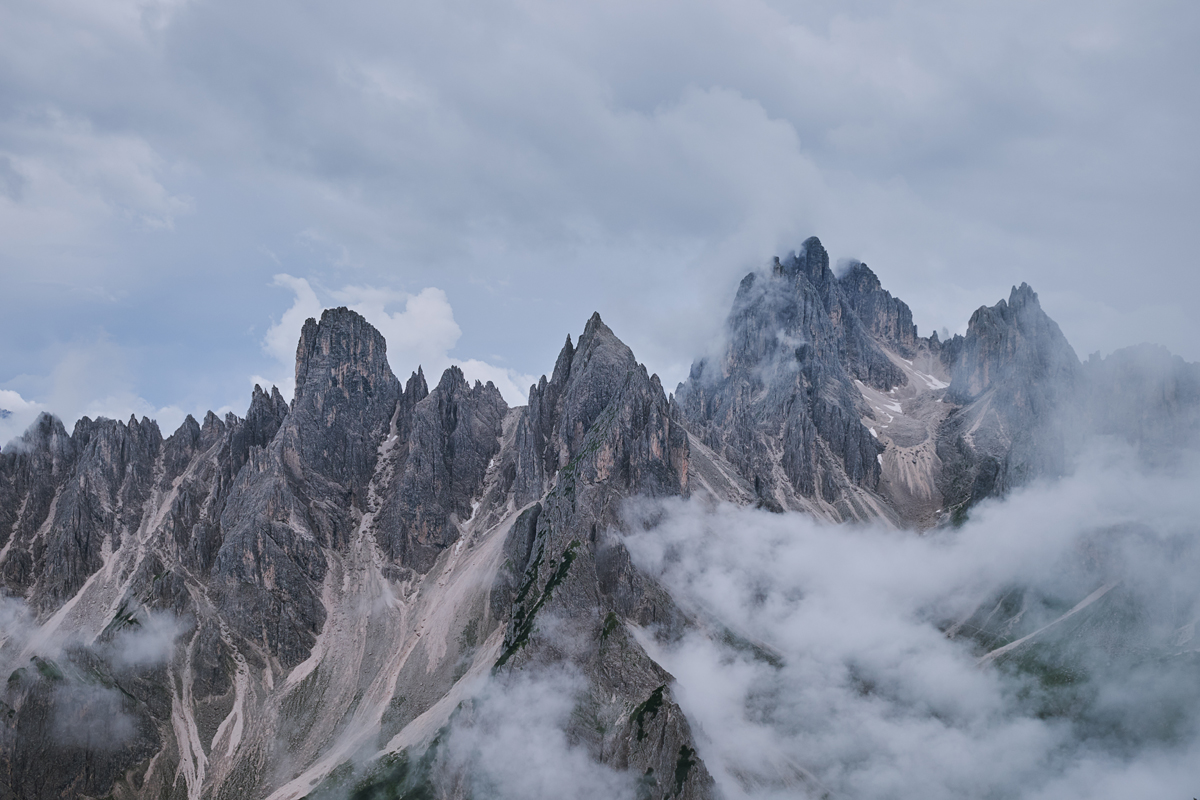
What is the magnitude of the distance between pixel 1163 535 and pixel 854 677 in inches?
3813

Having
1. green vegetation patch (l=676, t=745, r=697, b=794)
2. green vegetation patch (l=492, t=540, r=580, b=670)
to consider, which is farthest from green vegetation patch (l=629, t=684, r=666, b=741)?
green vegetation patch (l=492, t=540, r=580, b=670)

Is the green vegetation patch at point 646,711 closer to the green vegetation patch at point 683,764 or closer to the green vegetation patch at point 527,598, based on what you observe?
the green vegetation patch at point 683,764

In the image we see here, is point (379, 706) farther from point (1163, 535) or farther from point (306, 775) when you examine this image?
point (1163, 535)

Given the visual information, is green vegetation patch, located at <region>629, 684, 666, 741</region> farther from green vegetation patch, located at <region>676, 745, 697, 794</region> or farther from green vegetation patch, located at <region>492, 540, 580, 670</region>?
green vegetation patch, located at <region>492, 540, 580, 670</region>

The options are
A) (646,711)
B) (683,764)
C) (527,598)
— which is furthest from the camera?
(527,598)

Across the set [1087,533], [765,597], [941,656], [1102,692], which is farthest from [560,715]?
[1087,533]

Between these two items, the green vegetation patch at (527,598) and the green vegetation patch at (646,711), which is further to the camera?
the green vegetation patch at (527,598)

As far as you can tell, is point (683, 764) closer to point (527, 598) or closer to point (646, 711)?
point (646, 711)

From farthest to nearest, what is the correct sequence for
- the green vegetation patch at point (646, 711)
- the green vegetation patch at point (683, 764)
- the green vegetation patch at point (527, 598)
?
1. the green vegetation patch at point (527, 598)
2. the green vegetation patch at point (646, 711)
3. the green vegetation patch at point (683, 764)

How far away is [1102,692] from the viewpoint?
Result: 153 meters

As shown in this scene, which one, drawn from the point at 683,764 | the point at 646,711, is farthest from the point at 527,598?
the point at 683,764

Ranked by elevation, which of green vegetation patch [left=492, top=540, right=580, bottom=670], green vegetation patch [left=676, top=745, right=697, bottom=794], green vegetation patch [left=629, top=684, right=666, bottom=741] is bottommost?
green vegetation patch [left=676, top=745, right=697, bottom=794]

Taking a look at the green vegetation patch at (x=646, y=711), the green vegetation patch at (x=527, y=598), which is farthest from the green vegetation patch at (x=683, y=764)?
the green vegetation patch at (x=527, y=598)

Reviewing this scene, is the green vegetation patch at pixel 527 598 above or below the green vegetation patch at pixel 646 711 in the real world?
above
